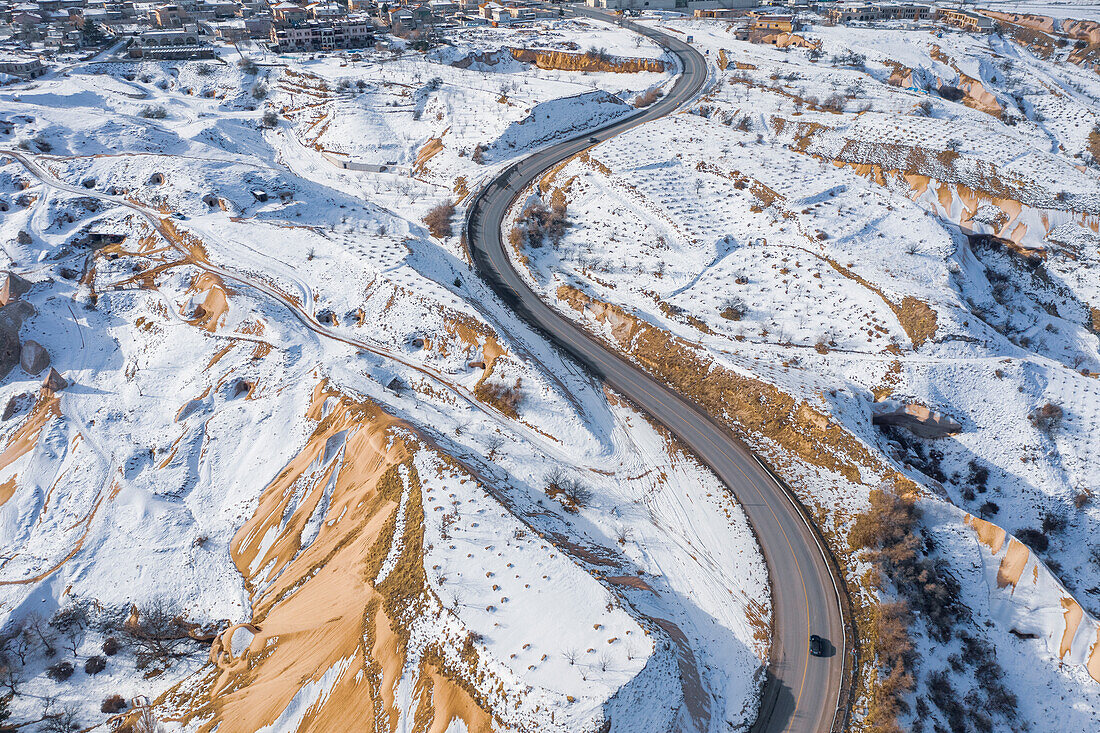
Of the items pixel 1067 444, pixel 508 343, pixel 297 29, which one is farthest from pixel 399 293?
pixel 297 29

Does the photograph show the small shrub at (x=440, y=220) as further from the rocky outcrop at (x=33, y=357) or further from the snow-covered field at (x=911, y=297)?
the rocky outcrop at (x=33, y=357)

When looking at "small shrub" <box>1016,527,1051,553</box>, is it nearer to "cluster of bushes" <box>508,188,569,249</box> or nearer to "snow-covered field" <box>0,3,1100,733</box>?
"snow-covered field" <box>0,3,1100,733</box>

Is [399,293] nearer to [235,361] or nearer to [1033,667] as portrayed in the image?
[235,361]

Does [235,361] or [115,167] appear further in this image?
[115,167]

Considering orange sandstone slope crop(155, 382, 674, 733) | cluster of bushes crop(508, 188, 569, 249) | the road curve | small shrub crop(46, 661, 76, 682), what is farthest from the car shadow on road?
cluster of bushes crop(508, 188, 569, 249)

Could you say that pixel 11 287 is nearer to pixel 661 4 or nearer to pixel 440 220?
pixel 440 220

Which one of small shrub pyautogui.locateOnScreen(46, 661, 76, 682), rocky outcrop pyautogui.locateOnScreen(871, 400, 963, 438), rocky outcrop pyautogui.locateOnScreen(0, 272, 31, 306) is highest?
rocky outcrop pyautogui.locateOnScreen(871, 400, 963, 438)
